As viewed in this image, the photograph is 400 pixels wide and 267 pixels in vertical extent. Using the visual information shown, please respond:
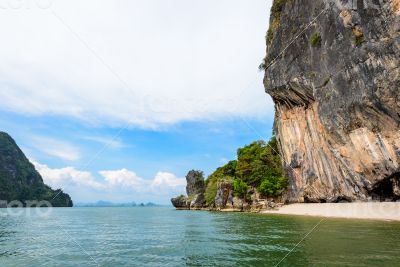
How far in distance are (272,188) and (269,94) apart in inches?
973

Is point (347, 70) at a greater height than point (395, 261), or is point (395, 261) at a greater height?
point (347, 70)

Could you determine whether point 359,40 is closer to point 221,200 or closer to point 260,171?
point 260,171

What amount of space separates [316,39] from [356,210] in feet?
79.5

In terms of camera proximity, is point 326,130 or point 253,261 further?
point 326,130

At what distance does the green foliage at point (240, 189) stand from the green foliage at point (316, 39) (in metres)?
43.2

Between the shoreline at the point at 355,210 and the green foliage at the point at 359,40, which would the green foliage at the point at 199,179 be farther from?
the green foliage at the point at 359,40

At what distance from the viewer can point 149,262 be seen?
17.0 meters

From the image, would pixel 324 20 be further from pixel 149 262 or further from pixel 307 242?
pixel 149 262

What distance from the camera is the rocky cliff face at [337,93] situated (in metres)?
34.3

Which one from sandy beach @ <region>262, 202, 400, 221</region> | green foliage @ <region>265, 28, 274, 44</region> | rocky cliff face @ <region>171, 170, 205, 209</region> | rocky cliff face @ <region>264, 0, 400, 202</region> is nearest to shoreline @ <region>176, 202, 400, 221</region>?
sandy beach @ <region>262, 202, 400, 221</region>

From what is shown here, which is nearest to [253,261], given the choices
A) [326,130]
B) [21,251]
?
[21,251]

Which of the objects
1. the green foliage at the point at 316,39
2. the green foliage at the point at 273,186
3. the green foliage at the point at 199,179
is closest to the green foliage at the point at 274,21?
the green foliage at the point at 316,39

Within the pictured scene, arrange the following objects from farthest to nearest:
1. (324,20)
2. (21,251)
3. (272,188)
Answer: (272,188) < (324,20) < (21,251)

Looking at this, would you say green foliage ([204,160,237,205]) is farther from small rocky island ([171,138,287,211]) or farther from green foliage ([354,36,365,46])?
green foliage ([354,36,365,46])
